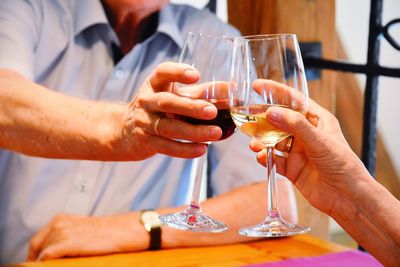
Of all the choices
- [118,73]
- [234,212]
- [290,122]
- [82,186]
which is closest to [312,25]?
[118,73]

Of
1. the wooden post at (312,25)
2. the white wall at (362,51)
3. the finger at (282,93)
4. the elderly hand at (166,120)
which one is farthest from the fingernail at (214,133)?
the white wall at (362,51)

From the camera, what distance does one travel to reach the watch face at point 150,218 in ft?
5.08

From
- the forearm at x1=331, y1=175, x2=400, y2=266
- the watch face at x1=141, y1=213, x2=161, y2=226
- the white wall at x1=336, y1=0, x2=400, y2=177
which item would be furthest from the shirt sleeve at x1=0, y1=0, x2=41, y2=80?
the white wall at x1=336, y1=0, x2=400, y2=177

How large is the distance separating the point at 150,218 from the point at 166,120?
50 centimetres

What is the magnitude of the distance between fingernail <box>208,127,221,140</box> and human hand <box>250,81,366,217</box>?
0.13 m

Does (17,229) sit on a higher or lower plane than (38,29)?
lower

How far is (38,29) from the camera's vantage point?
190 cm

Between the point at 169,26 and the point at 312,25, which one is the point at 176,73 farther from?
the point at 312,25

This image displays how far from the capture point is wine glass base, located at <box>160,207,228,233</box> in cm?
109

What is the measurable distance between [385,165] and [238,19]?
3.25ft

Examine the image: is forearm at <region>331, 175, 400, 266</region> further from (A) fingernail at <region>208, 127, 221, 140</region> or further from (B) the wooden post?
(B) the wooden post

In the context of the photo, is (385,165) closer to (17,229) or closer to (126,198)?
(126,198)

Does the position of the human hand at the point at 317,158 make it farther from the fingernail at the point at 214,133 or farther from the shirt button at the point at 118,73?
the shirt button at the point at 118,73

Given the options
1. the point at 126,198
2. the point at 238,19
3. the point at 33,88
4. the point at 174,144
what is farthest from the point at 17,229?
the point at 238,19
